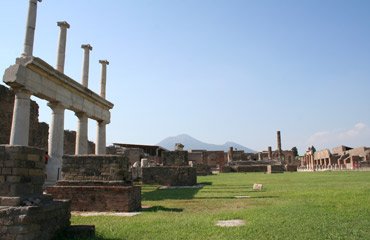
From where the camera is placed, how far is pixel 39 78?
41.7 feet

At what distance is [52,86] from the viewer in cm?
1359

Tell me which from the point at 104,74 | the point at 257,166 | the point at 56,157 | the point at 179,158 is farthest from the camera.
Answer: the point at 257,166

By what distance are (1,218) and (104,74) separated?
49.4 ft

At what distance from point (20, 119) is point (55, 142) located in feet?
8.75

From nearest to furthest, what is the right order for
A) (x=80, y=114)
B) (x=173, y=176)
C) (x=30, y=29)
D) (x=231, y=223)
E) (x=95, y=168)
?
(x=231, y=223), (x=95, y=168), (x=30, y=29), (x=80, y=114), (x=173, y=176)

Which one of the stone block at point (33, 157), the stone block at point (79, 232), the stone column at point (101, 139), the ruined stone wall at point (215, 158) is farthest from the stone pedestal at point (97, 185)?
the ruined stone wall at point (215, 158)

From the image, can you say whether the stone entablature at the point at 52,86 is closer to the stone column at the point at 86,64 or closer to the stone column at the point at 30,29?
the stone column at the point at 30,29

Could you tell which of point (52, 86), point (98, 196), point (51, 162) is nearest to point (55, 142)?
point (51, 162)

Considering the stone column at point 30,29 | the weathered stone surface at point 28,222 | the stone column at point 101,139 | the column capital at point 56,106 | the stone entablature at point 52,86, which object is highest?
the stone column at point 30,29

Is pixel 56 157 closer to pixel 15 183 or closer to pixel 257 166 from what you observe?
pixel 15 183

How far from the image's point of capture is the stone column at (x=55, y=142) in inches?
555

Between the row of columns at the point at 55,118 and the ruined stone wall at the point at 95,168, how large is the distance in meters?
2.92

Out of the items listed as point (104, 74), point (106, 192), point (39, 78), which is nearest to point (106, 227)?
point (106, 192)

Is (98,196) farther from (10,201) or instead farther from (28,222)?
(28,222)
